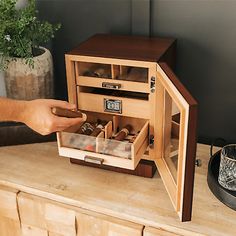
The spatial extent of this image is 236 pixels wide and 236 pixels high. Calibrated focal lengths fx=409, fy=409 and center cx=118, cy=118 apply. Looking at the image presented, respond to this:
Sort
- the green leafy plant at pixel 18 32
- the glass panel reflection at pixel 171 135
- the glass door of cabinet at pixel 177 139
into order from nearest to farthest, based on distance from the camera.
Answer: the glass door of cabinet at pixel 177 139, the glass panel reflection at pixel 171 135, the green leafy plant at pixel 18 32

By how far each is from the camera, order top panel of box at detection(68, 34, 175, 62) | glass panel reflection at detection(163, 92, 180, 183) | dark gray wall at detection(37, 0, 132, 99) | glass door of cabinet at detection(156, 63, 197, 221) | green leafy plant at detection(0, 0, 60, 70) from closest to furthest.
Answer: glass door of cabinet at detection(156, 63, 197, 221) → glass panel reflection at detection(163, 92, 180, 183) → top panel of box at detection(68, 34, 175, 62) → green leafy plant at detection(0, 0, 60, 70) → dark gray wall at detection(37, 0, 132, 99)

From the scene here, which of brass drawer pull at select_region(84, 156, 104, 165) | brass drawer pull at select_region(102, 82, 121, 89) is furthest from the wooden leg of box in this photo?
brass drawer pull at select_region(102, 82, 121, 89)

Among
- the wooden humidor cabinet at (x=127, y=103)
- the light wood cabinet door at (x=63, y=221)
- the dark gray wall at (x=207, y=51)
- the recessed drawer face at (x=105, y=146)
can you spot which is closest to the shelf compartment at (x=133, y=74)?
the wooden humidor cabinet at (x=127, y=103)

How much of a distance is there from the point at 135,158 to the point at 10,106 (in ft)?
1.22

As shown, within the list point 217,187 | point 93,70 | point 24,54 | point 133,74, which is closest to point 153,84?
point 133,74

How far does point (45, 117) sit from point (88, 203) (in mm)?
252

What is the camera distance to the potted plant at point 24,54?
1.24 metres

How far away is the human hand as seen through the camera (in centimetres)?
106

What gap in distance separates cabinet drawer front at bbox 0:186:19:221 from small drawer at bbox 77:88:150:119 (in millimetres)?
316

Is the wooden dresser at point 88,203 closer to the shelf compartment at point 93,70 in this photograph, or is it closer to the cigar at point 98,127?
the cigar at point 98,127

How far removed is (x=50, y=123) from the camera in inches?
41.4

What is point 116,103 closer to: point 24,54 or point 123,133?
point 123,133

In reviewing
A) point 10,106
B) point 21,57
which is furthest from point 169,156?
point 21,57

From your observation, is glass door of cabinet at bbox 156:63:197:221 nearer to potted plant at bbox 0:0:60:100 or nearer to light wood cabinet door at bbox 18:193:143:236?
light wood cabinet door at bbox 18:193:143:236
